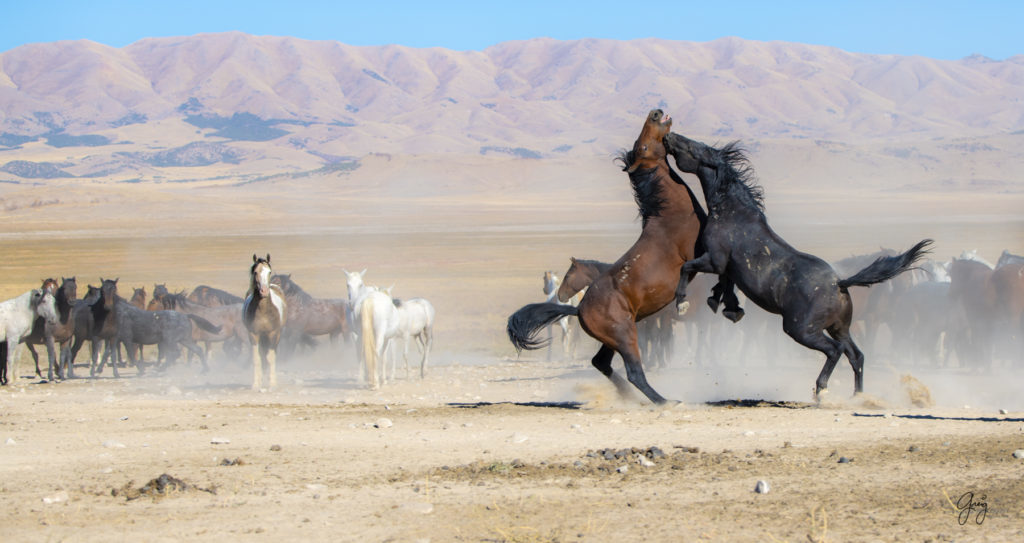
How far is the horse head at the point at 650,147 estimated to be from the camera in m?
10.5

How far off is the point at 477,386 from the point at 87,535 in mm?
9013

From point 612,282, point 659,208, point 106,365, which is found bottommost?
point 106,365

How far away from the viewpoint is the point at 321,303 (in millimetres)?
19312

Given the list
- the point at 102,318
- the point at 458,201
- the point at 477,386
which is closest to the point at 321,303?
the point at 102,318

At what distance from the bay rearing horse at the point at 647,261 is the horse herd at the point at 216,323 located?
18.3ft

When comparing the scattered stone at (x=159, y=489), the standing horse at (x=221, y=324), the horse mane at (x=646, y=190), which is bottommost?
the scattered stone at (x=159, y=489)

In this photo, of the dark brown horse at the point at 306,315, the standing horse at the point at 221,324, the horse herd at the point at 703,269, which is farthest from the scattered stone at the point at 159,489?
the standing horse at the point at 221,324

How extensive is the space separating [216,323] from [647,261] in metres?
11.0

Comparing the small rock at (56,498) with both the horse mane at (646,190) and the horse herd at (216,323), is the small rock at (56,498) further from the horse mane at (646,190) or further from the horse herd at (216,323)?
the horse herd at (216,323)

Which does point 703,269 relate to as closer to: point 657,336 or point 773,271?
point 773,271

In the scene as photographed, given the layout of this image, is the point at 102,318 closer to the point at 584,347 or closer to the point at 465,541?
the point at 584,347

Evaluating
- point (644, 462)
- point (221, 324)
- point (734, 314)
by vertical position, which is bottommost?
point (644, 462)

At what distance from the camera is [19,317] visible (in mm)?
16484

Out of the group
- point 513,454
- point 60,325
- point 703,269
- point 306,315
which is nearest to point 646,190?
point 703,269
